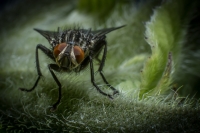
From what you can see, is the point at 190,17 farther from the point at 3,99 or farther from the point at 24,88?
the point at 3,99

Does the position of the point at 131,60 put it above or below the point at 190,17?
below

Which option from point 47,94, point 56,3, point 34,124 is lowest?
point 34,124

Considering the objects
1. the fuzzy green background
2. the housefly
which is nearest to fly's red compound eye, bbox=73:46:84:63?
the housefly

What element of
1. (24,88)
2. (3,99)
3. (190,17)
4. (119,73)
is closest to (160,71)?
(119,73)

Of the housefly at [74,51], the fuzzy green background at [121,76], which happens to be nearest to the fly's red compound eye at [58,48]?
the housefly at [74,51]

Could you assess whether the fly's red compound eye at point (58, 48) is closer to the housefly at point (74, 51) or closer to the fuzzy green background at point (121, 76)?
the housefly at point (74, 51)

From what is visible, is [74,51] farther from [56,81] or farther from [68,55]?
[56,81]

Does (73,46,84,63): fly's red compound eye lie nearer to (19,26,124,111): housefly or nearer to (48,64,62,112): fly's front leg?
(19,26,124,111): housefly

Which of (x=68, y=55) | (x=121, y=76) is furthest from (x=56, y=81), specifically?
(x=121, y=76)
